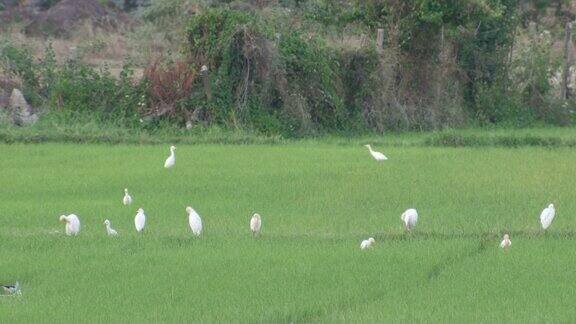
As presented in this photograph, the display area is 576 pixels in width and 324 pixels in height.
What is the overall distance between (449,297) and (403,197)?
4.26m

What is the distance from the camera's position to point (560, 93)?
20.2 meters

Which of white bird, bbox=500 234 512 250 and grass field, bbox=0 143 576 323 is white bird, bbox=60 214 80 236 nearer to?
grass field, bbox=0 143 576 323

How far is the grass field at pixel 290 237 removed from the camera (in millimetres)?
7250

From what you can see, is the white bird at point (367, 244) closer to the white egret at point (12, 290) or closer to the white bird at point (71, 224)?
the white bird at point (71, 224)

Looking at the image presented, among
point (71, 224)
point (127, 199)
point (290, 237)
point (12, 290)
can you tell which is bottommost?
point (127, 199)

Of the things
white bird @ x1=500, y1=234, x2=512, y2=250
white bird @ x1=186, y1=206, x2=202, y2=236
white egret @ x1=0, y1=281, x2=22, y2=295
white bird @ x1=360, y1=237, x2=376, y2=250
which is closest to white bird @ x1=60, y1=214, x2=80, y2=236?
white bird @ x1=186, y1=206, x2=202, y2=236

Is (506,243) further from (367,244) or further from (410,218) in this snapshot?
(367,244)

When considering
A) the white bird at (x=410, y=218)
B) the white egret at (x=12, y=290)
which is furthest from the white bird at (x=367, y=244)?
the white egret at (x=12, y=290)

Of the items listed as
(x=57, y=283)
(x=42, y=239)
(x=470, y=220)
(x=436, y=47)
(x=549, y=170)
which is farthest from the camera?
(x=436, y=47)

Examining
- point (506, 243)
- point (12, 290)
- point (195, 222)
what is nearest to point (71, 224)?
point (195, 222)

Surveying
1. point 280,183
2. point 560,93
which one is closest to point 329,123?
point 560,93

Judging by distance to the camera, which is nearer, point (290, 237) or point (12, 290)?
point (12, 290)

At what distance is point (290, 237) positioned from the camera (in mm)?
9578

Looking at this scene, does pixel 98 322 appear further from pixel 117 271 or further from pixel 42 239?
pixel 42 239
